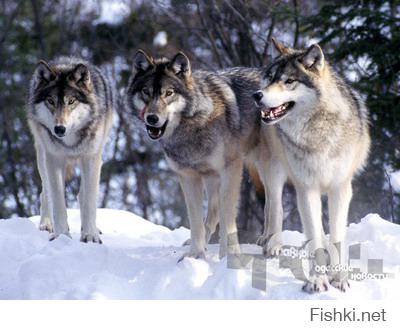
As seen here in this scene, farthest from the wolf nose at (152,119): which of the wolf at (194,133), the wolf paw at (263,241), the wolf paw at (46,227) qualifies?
the wolf paw at (46,227)

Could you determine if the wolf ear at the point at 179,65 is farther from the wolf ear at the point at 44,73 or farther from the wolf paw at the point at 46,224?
the wolf paw at the point at 46,224

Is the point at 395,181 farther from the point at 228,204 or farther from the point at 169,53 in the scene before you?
the point at 169,53

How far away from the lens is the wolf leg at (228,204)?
6.57 meters

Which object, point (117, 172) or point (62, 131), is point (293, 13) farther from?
point (117, 172)

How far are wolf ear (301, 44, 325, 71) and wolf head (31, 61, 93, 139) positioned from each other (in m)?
2.69

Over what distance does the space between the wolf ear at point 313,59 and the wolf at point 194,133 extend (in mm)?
1228

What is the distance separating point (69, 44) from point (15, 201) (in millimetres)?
5240

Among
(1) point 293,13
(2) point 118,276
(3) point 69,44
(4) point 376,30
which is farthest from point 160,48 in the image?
(2) point 118,276

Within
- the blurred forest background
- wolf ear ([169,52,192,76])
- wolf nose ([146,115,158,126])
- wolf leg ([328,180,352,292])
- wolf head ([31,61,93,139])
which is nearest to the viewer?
wolf leg ([328,180,352,292])

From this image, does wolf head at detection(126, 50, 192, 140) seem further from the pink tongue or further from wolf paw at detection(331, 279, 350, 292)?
wolf paw at detection(331, 279, 350, 292)

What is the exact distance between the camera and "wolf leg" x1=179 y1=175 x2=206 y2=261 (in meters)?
6.57

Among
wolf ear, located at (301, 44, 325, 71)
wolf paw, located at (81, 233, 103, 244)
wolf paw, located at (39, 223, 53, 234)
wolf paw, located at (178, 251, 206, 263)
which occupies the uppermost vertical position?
wolf ear, located at (301, 44, 325, 71)

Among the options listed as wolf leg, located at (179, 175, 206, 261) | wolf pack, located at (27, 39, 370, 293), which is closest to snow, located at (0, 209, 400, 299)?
wolf leg, located at (179, 175, 206, 261)

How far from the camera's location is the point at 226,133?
21.9 feet
